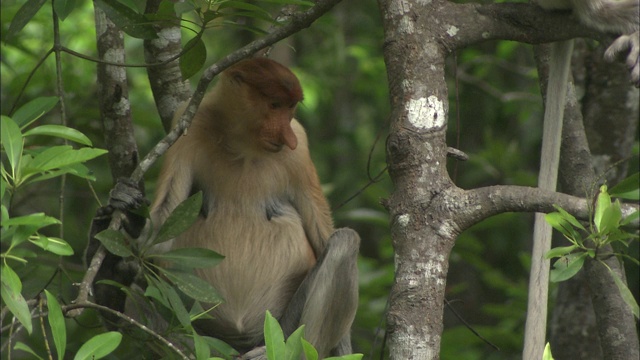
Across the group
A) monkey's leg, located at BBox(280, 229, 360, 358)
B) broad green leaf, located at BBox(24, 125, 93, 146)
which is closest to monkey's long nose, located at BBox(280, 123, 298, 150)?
monkey's leg, located at BBox(280, 229, 360, 358)

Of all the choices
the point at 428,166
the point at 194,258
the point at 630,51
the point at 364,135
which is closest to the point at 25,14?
the point at 194,258

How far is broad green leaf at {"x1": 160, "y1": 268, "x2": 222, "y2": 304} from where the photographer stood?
265 cm

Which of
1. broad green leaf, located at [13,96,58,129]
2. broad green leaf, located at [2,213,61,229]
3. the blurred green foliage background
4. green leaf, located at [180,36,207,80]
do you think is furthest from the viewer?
the blurred green foliage background

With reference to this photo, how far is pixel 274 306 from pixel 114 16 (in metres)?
1.56

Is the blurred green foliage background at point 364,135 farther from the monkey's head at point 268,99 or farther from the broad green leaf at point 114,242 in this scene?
the broad green leaf at point 114,242

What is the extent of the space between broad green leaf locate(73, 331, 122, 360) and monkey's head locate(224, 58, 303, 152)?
5.19 feet

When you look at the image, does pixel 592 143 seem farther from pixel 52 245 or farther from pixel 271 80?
pixel 52 245

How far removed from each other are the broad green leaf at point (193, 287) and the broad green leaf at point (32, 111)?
22.8 inches

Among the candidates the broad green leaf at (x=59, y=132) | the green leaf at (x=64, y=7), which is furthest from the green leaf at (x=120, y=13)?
the broad green leaf at (x=59, y=132)

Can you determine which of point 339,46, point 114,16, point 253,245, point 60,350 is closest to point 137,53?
point 339,46

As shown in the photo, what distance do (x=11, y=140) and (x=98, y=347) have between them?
505 millimetres

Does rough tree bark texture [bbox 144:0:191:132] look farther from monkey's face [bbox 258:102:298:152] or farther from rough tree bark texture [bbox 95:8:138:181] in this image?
monkey's face [bbox 258:102:298:152]

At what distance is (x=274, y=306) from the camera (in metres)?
3.88

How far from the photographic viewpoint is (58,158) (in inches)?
82.2
